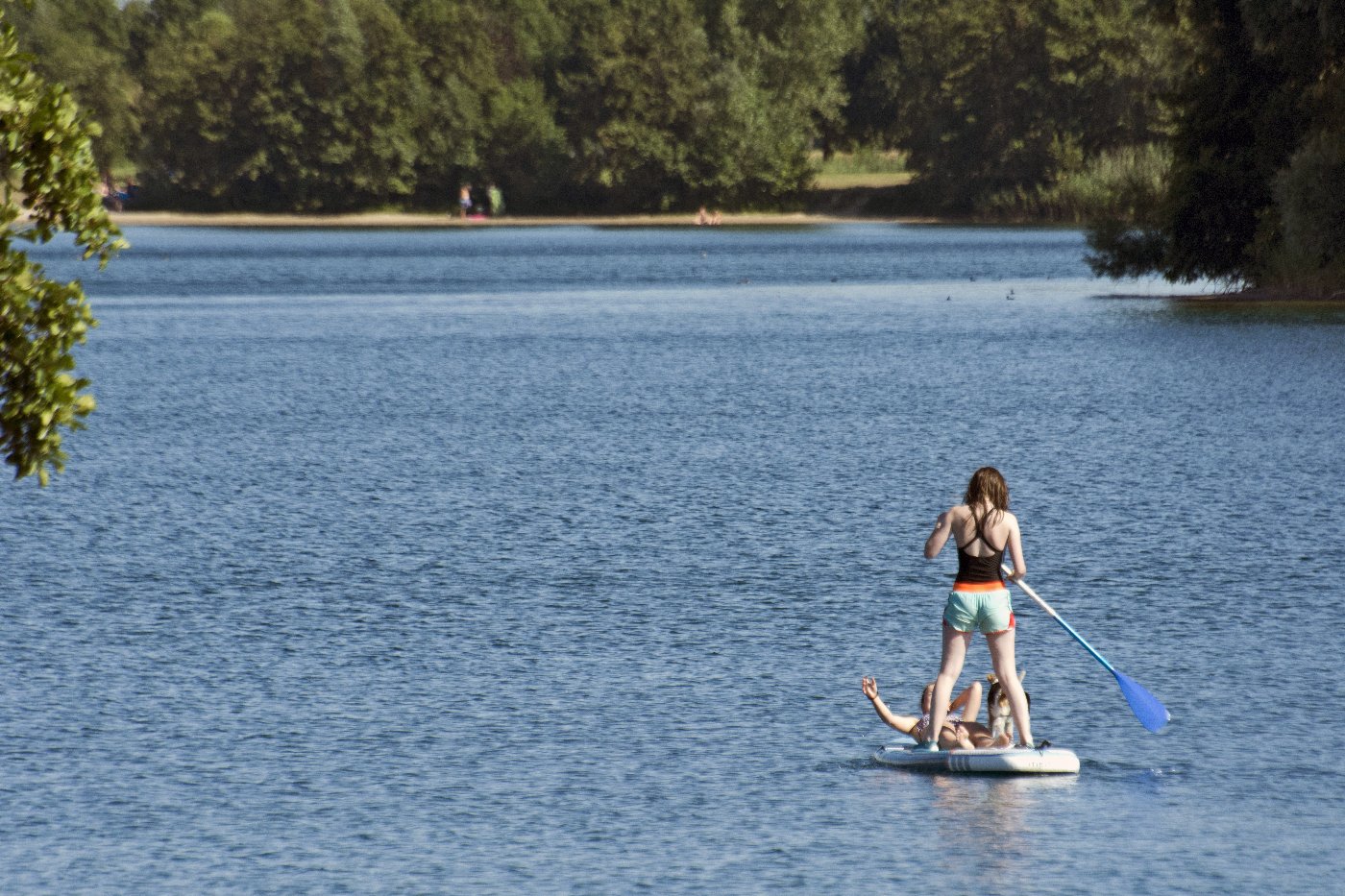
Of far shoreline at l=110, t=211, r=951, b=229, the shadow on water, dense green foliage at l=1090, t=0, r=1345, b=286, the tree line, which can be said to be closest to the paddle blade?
the shadow on water

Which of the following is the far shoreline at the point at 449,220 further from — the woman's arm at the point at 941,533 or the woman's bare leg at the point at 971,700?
the woman's arm at the point at 941,533

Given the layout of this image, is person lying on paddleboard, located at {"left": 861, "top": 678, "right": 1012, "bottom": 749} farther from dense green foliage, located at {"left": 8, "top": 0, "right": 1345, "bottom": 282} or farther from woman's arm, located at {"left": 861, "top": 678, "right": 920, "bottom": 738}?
dense green foliage, located at {"left": 8, "top": 0, "right": 1345, "bottom": 282}

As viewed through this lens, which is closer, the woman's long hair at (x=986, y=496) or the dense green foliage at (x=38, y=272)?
the dense green foliage at (x=38, y=272)

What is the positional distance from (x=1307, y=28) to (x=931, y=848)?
4772 cm

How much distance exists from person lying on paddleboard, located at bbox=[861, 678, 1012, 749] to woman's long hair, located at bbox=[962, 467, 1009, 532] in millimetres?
979

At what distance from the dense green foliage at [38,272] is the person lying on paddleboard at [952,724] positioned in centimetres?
517

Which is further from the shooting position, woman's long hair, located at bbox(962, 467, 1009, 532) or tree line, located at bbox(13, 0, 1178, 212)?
tree line, located at bbox(13, 0, 1178, 212)

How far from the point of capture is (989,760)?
1194cm

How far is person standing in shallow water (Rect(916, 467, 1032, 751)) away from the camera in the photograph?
11.8 m

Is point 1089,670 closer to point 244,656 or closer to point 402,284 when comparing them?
point 244,656

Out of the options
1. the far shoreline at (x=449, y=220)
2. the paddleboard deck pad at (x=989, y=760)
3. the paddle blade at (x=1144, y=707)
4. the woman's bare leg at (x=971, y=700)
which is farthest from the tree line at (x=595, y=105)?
the paddleboard deck pad at (x=989, y=760)

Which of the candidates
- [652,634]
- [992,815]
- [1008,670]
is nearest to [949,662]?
[1008,670]

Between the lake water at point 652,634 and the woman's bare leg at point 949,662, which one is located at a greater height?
the woman's bare leg at point 949,662

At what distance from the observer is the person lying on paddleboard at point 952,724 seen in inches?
476
